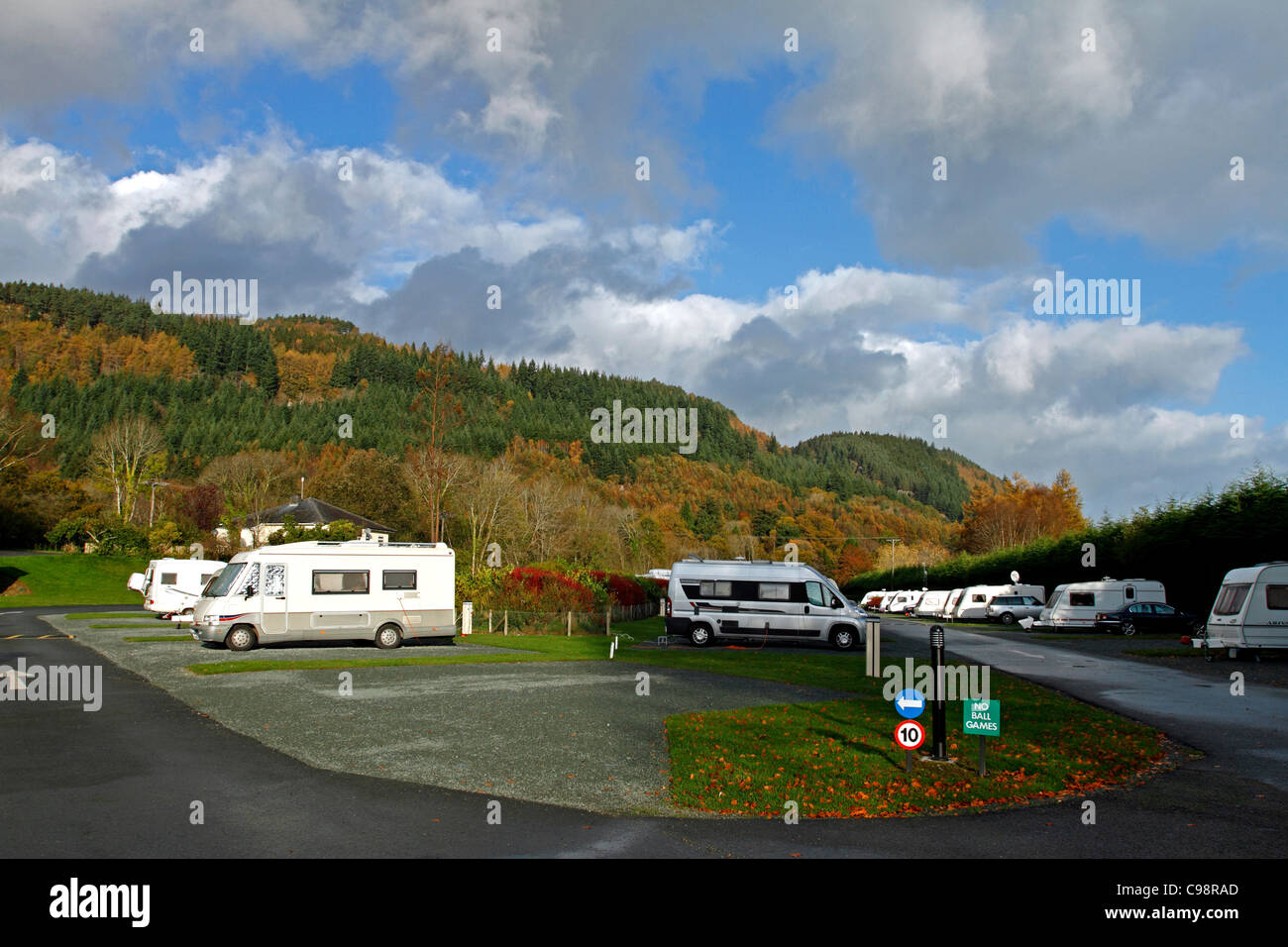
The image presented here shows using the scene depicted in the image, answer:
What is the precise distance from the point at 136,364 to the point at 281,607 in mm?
127537

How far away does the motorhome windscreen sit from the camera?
22891 mm

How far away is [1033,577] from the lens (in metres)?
54.2

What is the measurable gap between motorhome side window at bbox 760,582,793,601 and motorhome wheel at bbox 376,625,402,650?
10.9 meters

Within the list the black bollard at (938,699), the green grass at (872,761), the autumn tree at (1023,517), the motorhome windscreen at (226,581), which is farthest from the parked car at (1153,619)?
the autumn tree at (1023,517)

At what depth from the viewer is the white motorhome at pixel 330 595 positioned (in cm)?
2273

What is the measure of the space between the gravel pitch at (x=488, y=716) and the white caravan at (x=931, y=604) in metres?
43.3

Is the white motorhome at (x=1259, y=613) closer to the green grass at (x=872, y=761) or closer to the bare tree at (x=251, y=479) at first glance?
the green grass at (x=872, y=761)

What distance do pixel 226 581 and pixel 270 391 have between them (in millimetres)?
117835

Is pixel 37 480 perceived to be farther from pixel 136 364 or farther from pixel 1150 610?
pixel 1150 610

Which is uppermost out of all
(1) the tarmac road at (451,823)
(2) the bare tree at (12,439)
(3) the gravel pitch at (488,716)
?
(2) the bare tree at (12,439)

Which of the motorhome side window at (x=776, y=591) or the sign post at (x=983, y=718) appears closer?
the sign post at (x=983, y=718)

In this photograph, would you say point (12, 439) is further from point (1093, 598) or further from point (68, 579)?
point (1093, 598)
